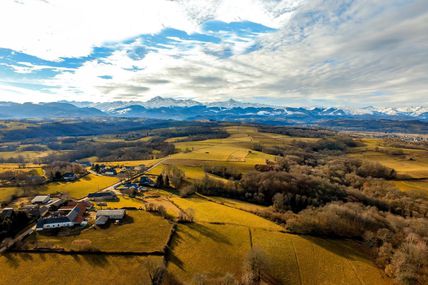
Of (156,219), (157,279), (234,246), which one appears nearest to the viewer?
(157,279)

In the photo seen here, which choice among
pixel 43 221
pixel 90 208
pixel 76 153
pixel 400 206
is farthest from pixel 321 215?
pixel 76 153

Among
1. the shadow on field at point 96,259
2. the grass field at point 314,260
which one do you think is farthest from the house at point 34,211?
the grass field at point 314,260

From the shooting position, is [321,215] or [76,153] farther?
[76,153]

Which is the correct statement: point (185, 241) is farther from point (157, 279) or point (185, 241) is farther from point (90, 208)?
point (90, 208)

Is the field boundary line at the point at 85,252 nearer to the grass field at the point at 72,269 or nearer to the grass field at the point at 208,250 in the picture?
the grass field at the point at 72,269

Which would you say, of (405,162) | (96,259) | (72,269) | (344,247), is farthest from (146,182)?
(405,162)

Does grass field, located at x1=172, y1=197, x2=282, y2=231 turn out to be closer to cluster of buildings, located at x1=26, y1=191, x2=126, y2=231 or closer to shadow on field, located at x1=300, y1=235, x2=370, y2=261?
shadow on field, located at x1=300, y1=235, x2=370, y2=261

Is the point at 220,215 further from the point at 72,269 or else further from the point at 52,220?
the point at 52,220
